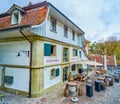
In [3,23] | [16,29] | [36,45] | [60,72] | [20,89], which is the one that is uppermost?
[3,23]

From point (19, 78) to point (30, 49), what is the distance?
2699mm

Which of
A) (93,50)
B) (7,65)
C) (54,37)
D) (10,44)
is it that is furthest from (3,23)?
(93,50)

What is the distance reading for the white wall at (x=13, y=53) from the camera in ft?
32.7

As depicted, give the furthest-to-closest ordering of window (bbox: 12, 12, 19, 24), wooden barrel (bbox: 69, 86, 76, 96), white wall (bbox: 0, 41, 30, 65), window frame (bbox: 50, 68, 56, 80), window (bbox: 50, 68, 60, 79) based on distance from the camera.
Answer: window (bbox: 50, 68, 60, 79)
window frame (bbox: 50, 68, 56, 80)
window (bbox: 12, 12, 19, 24)
wooden barrel (bbox: 69, 86, 76, 96)
white wall (bbox: 0, 41, 30, 65)

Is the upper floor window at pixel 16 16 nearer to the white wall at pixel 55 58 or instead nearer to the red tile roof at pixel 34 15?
the red tile roof at pixel 34 15

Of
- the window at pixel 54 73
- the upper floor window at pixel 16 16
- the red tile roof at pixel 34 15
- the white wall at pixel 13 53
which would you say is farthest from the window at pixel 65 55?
the upper floor window at pixel 16 16

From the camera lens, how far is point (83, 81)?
50.5ft

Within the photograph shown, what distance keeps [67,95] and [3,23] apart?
878 centimetres

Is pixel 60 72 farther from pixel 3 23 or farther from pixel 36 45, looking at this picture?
pixel 3 23

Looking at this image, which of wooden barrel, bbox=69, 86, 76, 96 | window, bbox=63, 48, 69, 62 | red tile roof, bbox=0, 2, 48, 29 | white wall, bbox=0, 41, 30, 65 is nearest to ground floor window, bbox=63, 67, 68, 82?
window, bbox=63, 48, 69, 62

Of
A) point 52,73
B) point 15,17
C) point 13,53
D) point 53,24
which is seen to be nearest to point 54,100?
point 52,73

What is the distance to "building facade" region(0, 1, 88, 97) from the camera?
371 inches

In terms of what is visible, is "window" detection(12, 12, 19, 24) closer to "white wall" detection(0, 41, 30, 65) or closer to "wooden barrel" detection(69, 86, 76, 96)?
"white wall" detection(0, 41, 30, 65)

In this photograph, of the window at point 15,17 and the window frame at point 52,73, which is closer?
the window at point 15,17
